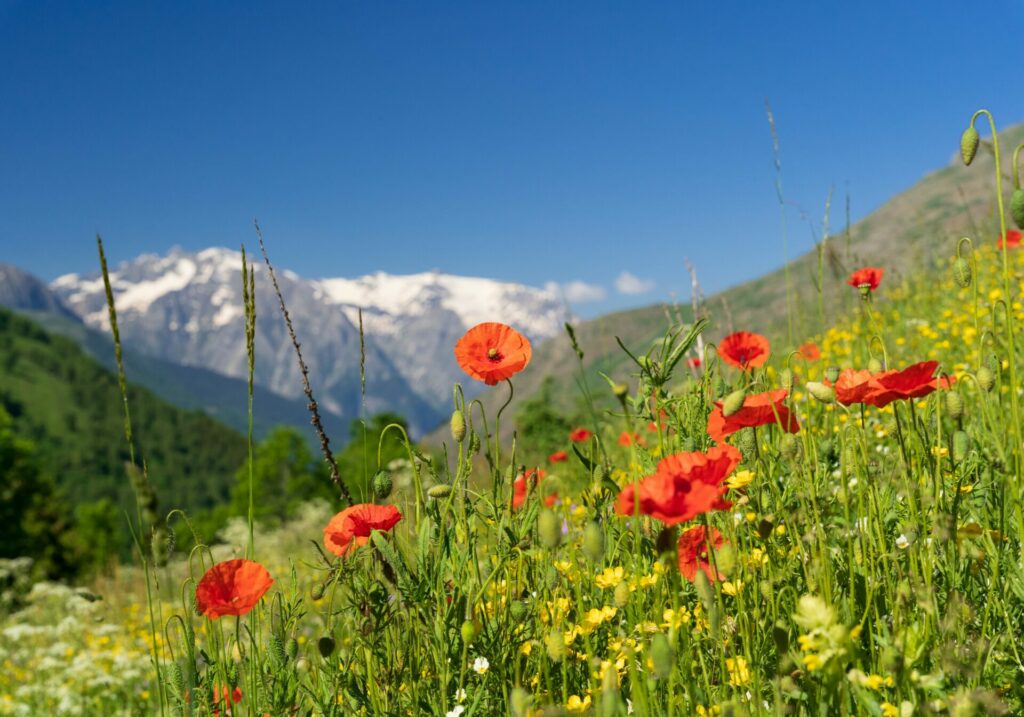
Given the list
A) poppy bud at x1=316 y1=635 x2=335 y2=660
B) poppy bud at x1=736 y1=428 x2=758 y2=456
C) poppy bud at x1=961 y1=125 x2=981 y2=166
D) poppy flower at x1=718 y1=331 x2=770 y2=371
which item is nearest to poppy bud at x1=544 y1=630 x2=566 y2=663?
poppy bud at x1=316 y1=635 x2=335 y2=660

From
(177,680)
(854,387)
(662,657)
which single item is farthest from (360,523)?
(854,387)

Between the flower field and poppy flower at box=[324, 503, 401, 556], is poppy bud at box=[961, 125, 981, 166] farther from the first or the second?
poppy flower at box=[324, 503, 401, 556]

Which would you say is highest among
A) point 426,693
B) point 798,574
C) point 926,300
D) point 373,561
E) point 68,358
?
point 68,358

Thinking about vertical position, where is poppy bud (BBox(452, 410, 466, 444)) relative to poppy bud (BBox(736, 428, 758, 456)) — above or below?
above

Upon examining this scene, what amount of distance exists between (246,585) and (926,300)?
22.6 ft

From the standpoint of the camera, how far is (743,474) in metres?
1.78

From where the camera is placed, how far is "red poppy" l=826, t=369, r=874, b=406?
1.63 m

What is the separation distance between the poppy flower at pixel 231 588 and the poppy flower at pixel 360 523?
0.70ft

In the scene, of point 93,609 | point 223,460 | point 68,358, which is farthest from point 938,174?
point 93,609

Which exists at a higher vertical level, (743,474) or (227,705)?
(743,474)

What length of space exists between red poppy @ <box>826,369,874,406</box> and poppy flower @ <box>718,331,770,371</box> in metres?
0.75

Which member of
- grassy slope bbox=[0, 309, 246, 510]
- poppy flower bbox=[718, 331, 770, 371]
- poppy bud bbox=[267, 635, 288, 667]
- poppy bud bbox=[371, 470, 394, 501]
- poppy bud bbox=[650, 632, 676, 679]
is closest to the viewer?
poppy bud bbox=[650, 632, 676, 679]

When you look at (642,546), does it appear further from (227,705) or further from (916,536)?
(227,705)

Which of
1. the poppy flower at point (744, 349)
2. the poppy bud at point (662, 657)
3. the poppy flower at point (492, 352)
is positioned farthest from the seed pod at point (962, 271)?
the poppy bud at point (662, 657)
